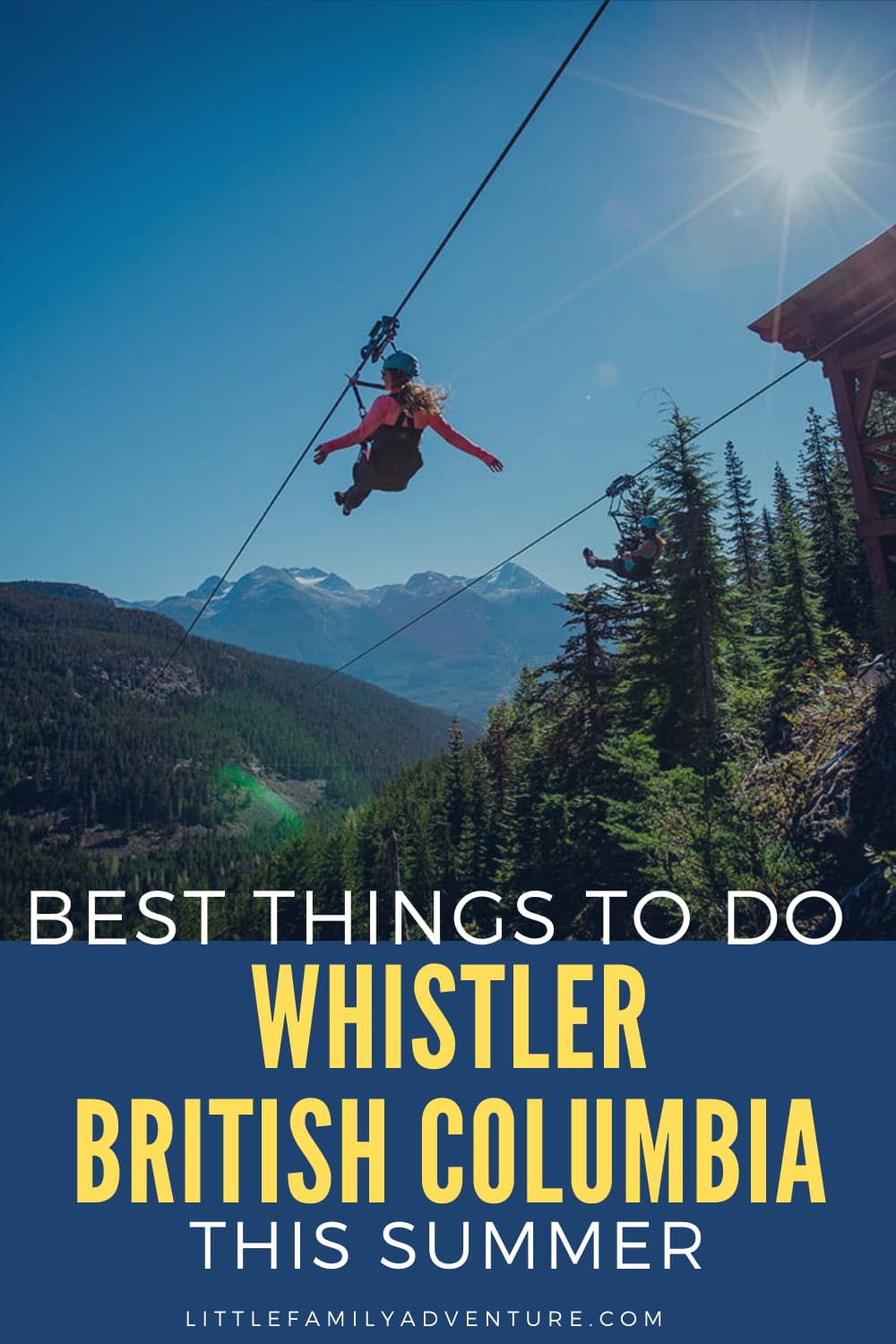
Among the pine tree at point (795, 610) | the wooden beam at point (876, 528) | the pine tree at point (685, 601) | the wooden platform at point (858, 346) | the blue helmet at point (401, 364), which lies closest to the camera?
the blue helmet at point (401, 364)

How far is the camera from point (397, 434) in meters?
5.77

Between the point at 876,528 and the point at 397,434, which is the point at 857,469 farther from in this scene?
the point at 397,434

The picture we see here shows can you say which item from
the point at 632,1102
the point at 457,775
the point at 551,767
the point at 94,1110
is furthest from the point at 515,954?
the point at 457,775

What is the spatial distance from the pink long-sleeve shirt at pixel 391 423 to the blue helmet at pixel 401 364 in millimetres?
212

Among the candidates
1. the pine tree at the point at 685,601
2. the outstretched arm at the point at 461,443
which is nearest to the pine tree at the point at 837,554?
the pine tree at the point at 685,601

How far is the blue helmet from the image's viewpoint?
211 inches

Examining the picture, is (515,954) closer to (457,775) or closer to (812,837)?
(812,837)

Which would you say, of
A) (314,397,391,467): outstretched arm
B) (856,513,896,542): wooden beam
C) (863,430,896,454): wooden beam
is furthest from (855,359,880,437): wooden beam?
(314,397,391,467): outstretched arm

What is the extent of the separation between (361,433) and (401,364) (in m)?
0.61

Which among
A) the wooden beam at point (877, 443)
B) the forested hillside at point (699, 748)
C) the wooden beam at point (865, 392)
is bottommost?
the forested hillside at point (699, 748)

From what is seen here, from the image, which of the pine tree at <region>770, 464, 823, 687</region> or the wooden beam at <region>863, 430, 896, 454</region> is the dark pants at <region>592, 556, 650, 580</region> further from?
the pine tree at <region>770, 464, 823, 687</region>

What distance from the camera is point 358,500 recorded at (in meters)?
6.51

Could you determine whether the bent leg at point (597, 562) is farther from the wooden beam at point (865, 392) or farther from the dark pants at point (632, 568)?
the wooden beam at point (865, 392)

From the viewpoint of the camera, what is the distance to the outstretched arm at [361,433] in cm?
548
